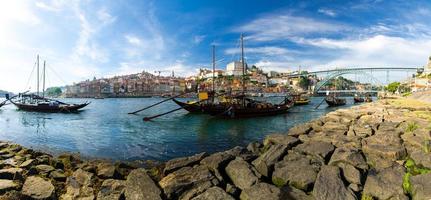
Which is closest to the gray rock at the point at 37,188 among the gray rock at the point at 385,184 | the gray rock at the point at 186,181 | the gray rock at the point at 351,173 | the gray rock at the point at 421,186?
the gray rock at the point at 186,181

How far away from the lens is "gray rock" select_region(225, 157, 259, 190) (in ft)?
23.6

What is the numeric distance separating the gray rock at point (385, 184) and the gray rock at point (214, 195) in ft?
11.1

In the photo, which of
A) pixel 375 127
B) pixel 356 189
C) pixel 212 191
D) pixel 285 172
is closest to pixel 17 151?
pixel 212 191

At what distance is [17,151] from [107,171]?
7.16 metres

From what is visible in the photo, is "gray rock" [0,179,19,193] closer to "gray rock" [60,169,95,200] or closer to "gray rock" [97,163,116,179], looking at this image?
"gray rock" [60,169,95,200]

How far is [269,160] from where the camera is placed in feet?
28.6

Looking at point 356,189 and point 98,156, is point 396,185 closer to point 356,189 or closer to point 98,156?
point 356,189

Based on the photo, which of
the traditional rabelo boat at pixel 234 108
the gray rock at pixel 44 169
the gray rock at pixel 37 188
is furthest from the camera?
the traditional rabelo boat at pixel 234 108

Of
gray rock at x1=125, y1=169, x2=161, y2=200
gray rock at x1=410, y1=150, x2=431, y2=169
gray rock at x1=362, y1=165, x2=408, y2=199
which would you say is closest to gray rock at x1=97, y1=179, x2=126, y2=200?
gray rock at x1=125, y1=169, x2=161, y2=200

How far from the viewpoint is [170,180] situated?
738 cm

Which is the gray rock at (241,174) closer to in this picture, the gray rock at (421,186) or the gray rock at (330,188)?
the gray rock at (330,188)

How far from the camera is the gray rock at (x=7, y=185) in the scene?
23.0 feet

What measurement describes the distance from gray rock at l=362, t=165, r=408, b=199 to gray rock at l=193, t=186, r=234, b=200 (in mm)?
3368

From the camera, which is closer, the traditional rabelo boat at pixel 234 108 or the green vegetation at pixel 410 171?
the green vegetation at pixel 410 171
